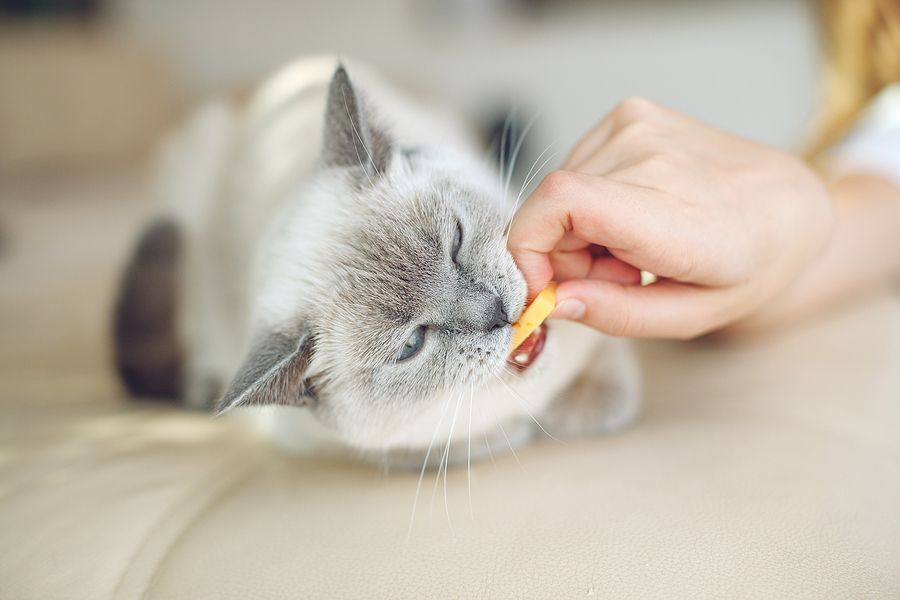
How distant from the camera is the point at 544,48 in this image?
16.6 feet

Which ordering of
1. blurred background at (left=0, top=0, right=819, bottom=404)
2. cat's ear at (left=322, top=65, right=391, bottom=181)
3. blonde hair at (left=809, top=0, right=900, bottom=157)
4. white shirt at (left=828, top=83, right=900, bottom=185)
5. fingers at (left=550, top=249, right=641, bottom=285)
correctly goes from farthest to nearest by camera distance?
blurred background at (left=0, top=0, right=819, bottom=404), blonde hair at (left=809, top=0, right=900, bottom=157), white shirt at (left=828, top=83, right=900, bottom=185), cat's ear at (left=322, top=65, right=391, bottom=181), fingers at (left=550, top=249, right=641, bottom=285)

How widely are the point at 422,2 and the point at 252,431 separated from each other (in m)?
4.46

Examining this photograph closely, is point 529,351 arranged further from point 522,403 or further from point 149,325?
point 149,325

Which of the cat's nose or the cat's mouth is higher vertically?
the cat's nose

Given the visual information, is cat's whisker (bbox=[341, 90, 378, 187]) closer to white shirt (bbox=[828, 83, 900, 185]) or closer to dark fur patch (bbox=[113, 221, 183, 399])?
dark fur patch (bbox=[113, 221, 183, 399])

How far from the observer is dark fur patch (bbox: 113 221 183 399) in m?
1.66

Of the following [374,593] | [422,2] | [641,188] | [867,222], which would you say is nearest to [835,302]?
[867,222]

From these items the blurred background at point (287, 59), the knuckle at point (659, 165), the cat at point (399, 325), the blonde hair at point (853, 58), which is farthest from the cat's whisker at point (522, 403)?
the blurred background at point (287, 59)

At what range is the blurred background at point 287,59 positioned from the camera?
3283 millimetres

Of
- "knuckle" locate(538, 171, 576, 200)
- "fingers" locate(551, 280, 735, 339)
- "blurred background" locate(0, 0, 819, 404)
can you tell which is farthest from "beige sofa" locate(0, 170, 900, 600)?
"blurred background" locate(0, 0, 819, 404)

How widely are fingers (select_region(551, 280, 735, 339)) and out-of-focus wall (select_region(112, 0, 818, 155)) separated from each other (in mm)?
3672

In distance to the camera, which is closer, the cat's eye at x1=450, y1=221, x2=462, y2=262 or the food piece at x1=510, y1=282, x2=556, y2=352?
the food piece at x1=510, y1=282, x2=556, y2=352

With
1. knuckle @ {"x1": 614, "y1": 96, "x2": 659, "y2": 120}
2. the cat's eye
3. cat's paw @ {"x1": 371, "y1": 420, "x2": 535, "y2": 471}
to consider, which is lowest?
cat's paw @ {"x1": 371, "y1": 420, "x2": 535, "y2": 471}

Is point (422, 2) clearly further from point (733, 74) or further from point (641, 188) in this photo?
point (641, 188)
